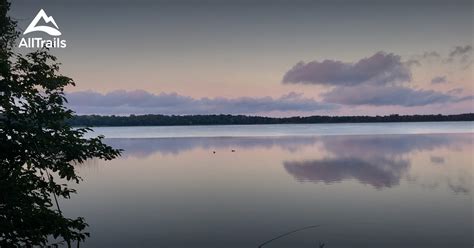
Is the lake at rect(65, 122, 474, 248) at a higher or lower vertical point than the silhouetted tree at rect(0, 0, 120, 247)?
lower

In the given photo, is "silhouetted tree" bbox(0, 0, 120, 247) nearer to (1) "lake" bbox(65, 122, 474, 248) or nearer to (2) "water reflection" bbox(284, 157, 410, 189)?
(1) "lake" bbox(65, 122, 474, 248)

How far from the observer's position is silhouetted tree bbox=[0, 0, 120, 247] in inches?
302

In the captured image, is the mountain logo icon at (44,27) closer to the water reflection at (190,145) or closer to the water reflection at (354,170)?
the water reflection at (354,170)

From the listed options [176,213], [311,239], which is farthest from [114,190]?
[311,239]

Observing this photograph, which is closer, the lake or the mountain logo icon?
the lake

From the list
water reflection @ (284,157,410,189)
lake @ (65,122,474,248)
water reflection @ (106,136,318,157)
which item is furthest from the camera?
water reflection @ (106,136,318,157)

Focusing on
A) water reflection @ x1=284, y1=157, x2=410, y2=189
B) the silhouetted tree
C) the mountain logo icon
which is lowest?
water reflection @ x1=284, y1=157, x2=410, y2=189

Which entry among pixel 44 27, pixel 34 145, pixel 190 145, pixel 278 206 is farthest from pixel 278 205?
pixel 190 145

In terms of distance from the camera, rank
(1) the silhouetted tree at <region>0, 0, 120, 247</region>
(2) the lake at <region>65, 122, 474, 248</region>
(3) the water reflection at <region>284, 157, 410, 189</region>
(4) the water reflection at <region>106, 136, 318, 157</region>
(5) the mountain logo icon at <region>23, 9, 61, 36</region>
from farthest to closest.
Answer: (4) the water reflection at <region>106, 136, 318, 157</region> < (3) the water reflection at <region>284, 157, 410, 189</region> < (5) the mountain logo icon at <region>23, 9, 61, 36</region> < (2) the lake at <region>65, 122, 474, 248</region> < (1) the silhouetted tree at <region>0, 0, 120, 247</region>

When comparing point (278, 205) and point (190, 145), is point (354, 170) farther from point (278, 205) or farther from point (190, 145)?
point (190, 145)

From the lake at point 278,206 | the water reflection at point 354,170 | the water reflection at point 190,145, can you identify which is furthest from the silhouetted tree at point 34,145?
the water reflection at point 190,145

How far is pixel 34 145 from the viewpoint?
26.6 ft

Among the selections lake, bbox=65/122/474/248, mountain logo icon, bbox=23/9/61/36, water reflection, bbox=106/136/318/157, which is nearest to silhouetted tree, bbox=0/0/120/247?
lake, bbox=65/122/474/248

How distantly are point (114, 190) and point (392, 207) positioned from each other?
58.2 ft
